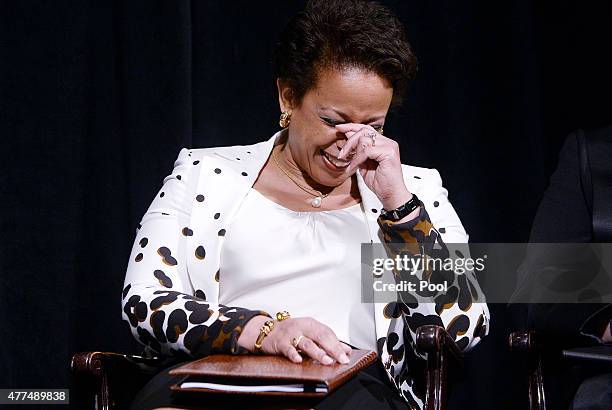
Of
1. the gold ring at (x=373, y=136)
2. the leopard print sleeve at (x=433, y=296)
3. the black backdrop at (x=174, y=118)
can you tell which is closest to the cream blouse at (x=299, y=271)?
the leopard print sleeve at (x=433, y=296)

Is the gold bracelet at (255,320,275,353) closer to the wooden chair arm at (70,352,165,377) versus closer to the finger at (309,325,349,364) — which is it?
the finger at (309,325,349,364)

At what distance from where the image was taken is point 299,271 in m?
1.97

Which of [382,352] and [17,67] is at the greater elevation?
[17,67]

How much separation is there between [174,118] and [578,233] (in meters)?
1.11

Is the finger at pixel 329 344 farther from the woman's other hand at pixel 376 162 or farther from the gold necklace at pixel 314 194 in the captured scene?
the gold necklace at pixel 314 194

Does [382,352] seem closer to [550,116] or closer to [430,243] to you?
[430,243]

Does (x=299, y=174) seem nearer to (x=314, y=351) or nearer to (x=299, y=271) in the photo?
(x=299, y=271)

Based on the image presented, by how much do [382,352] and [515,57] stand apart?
1319mm

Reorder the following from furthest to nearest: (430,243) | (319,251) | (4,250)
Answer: (4,250)
(319,251)
(430,243)

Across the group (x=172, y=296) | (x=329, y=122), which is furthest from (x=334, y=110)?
(x=172, y=296)

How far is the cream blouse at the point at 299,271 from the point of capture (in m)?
1.95

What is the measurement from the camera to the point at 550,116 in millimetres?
2924

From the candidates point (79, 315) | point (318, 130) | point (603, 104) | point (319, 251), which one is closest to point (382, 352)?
point (319, 251)

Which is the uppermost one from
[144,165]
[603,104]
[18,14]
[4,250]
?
[18,14]
